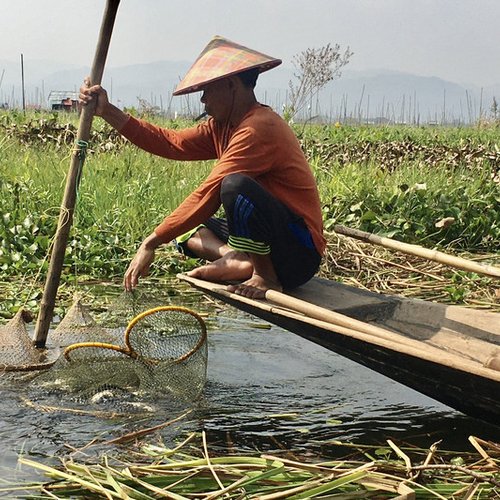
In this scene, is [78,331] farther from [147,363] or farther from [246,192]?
[246,192]

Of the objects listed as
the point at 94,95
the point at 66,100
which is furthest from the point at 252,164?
the point at 66,100

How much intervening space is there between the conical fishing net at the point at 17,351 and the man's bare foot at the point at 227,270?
0.82 metres

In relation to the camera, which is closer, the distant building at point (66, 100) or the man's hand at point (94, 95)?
the man's hand at point (94, 95)

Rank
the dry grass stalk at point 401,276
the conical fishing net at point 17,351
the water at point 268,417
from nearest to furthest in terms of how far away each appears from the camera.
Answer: the water at point 268,417 < the conical fishing net at point 17,351 < the dry grass stalk at point 401,276

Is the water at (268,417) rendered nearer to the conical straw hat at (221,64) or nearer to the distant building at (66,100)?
the conical straw hat at (221,64)

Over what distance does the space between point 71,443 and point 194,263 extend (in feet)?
9.06

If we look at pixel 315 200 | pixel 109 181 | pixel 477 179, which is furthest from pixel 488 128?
pixel 315 200

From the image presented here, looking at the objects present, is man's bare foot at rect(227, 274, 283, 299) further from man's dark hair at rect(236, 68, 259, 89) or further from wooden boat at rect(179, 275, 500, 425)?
man's dark hair at rect(236, 68, 259, 89)

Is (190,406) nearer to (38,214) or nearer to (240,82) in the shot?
(240,82)

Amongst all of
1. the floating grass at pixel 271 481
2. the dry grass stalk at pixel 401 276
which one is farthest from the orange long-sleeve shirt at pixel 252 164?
the dry grass stalk at pixel 401 276

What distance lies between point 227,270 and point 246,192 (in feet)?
1.53

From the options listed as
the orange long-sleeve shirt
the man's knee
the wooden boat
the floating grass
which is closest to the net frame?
the wooden boat

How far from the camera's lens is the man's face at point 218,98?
3.71 meters

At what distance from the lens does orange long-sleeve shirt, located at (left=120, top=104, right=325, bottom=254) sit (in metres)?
3.62
